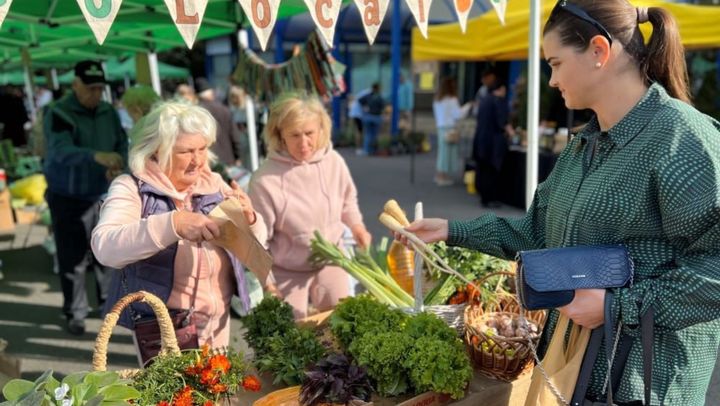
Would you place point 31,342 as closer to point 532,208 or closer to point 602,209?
point 532,208

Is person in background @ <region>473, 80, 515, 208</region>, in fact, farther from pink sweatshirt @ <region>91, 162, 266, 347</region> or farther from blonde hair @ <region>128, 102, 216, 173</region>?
blonde hair @ <region>128, 102, 216, 173</region>

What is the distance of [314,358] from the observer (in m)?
1.92

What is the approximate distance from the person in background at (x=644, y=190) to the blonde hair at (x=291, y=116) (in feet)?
5.47

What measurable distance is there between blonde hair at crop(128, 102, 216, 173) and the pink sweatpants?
1.07 m

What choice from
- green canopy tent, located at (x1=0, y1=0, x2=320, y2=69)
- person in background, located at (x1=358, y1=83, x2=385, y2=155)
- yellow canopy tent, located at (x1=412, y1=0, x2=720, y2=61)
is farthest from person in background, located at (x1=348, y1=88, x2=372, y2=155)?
green canopy tent, located at (x1=0, y1=0, x2=320, y2=69)

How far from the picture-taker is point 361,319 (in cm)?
194

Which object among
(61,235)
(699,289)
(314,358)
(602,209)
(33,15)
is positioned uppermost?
(33,15)

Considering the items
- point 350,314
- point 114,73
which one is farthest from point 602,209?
point 114,73

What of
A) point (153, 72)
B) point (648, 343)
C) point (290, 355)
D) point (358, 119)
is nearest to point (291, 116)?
point (290, 355)

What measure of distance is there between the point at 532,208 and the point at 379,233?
16.3ft

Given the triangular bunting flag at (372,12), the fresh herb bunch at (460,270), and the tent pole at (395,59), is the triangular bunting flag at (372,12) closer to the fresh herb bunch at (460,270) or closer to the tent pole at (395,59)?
the fresh herb bunch at (460,270)

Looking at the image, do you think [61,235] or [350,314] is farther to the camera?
[61,235]

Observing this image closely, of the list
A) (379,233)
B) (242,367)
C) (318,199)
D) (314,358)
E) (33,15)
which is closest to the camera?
(242,367)

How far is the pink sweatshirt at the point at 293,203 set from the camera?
296cm
